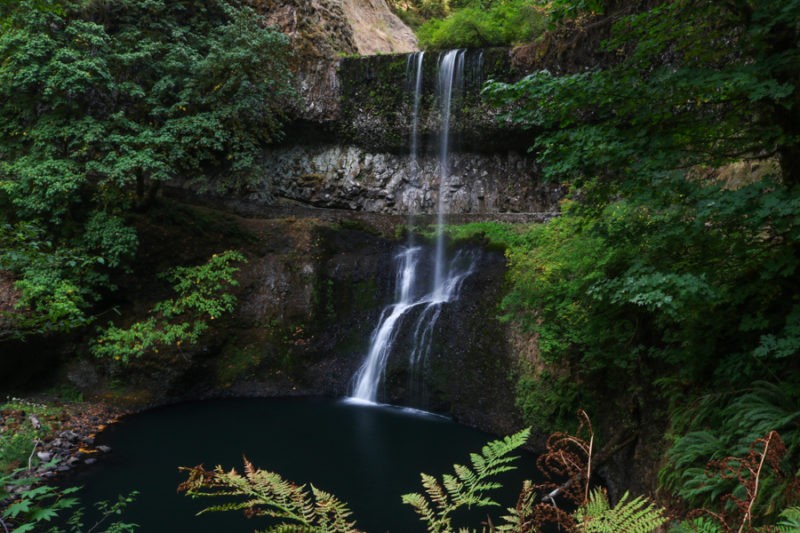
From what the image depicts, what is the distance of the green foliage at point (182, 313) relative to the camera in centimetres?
1138

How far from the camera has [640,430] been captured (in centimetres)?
678

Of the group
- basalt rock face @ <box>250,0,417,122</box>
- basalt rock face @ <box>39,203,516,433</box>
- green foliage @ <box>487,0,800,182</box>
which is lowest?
basalt rock face @ <box>39,203,516,433</box>

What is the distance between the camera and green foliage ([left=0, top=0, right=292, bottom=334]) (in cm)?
1045

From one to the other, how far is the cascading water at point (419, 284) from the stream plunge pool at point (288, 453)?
964mm

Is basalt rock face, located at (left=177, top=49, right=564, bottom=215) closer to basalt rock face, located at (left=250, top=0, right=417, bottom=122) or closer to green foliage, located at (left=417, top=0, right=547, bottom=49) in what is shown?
basalt rock face, located at (left=250, top=0, right=417, bottom=122)

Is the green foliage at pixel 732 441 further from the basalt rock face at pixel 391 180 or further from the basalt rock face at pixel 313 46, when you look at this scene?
the basalt rock face at pixel 313 46

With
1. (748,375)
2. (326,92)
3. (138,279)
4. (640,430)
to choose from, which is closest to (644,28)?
(748,375)

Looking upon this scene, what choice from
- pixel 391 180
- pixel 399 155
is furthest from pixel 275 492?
pixel 399 155

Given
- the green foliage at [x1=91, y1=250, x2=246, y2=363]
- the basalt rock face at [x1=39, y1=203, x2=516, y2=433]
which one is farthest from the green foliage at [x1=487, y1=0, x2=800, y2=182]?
the green foliage at [x1=91, y1=250, x2=246, y2=363]

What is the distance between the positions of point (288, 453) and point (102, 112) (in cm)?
996

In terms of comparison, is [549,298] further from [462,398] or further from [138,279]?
[138,279]

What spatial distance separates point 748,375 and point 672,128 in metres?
2.58

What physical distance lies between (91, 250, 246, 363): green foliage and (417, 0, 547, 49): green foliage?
33.1 ft

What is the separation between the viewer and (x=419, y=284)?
14.2 m
